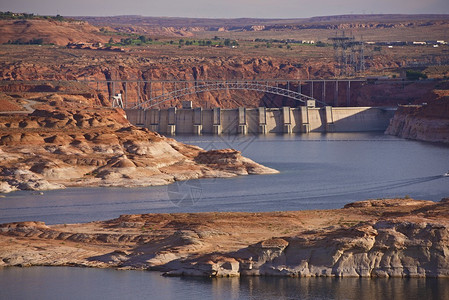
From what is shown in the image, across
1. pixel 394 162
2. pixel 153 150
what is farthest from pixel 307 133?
pixel 153 150

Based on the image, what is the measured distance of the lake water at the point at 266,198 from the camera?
34.6m

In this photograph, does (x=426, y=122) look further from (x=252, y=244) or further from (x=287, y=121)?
(x=252, y=244)

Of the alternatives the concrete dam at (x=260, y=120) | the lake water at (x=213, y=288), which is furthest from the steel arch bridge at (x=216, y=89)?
the lake water at (x=213, y=288)

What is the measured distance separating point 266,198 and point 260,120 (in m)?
80.1

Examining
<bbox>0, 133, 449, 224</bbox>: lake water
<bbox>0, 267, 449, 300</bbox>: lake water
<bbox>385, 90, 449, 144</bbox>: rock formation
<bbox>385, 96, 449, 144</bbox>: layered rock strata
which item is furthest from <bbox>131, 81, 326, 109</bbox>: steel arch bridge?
<bbox>0, 267, 449, 300</bbox>: lake water

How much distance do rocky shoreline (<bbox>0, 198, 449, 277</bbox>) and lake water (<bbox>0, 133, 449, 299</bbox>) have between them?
51 cm

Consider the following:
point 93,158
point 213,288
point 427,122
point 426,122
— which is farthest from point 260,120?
point 213,288

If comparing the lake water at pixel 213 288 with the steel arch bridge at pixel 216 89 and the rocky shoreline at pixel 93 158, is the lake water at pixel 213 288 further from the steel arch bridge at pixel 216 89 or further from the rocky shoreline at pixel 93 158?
the steel arch bridge at pixel 216 89

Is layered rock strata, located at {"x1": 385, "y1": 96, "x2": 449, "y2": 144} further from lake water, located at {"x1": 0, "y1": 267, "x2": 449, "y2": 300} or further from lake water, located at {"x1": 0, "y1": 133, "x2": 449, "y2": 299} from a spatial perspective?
lake water, located at {"x1": 0, "y1": 267, "x2": 449, "y2": 300}

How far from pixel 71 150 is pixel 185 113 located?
2723 inches

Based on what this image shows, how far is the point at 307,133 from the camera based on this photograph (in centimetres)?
14000

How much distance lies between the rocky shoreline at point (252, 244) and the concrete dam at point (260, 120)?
96.4m

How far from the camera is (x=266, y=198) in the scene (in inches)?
2484

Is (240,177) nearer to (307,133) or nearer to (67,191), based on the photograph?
(67,191)
